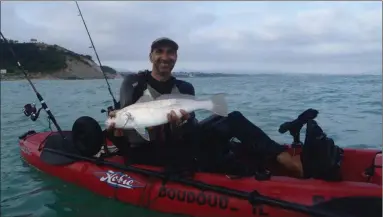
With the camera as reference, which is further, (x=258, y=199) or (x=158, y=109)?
(x=258, y=199)

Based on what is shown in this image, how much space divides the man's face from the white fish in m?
1.17

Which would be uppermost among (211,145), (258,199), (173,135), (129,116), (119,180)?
(129,116)

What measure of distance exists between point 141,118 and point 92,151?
199 cm

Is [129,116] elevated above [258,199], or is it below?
above

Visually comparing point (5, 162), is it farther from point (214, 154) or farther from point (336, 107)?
point (336, 107)

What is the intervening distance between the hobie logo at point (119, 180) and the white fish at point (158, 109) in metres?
1.47

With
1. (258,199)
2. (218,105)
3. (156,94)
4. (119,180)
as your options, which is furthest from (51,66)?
(258,199)

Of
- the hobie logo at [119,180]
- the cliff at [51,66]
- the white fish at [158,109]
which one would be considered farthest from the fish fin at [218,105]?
the cliff at [51,66]

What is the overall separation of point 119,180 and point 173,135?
47.5 inches

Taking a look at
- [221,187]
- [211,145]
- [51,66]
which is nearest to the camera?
[221,187]

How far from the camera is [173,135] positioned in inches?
221

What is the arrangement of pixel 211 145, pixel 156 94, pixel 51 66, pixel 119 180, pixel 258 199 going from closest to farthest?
1. pixel 258 199
2. pixel 156 94
3. pixel 211 145
4. pixel 119 180
5. pixel 51 66

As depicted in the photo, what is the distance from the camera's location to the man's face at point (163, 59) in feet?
18.7

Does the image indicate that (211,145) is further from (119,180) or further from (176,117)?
(119,180)
